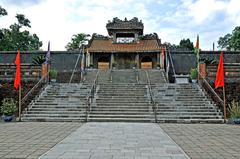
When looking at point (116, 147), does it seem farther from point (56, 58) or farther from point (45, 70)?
point (56, 58)

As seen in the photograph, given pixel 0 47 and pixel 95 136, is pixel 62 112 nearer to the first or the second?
pixel 95 136

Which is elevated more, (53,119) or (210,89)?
(210,89)

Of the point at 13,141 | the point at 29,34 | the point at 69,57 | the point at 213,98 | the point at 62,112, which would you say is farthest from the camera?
the point at 29,34

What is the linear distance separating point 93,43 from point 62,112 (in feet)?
58.8

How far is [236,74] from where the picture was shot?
16.1 metres

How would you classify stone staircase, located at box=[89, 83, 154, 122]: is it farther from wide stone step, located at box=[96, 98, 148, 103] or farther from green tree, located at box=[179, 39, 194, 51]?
green tree, located at box=[179, 39, 194, 51]

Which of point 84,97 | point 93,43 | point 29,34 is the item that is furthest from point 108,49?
point 29,34

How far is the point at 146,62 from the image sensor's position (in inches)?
1167

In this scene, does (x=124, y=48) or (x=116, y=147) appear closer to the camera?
(x=116, y=147)

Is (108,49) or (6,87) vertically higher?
(108,49)

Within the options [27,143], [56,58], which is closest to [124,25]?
[56,58]

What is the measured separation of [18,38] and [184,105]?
107 feet

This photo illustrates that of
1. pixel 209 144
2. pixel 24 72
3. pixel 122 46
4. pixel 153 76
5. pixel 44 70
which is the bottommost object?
pixel 209 144

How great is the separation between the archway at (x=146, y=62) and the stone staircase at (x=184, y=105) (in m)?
12.6
